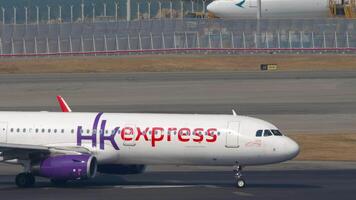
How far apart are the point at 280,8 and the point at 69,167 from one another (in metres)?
117

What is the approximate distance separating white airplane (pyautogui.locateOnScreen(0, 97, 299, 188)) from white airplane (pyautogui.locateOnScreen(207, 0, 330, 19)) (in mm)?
111716

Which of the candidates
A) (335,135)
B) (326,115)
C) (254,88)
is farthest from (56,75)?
(335,135)

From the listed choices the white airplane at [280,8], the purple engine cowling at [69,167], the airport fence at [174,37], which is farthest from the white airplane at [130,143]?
the white airplane at [280,8]

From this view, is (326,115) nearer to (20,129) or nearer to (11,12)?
(20,129)

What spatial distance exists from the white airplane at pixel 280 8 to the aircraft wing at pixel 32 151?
113 metres

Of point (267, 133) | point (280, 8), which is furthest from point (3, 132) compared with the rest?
point (280, 8)

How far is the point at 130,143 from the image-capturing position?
48938mm

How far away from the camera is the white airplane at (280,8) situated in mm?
158750

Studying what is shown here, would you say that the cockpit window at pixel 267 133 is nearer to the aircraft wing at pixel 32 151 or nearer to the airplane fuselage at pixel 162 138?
the airplane fuselage at pixel 162 138

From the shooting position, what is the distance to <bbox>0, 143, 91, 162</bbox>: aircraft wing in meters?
48.0

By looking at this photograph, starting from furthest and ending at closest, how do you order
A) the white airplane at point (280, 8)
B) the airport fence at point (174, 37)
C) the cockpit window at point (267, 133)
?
the white airplane at point (280, 8) → the airport fence at point (174, 37) → the cockpit window at point (267, 133)

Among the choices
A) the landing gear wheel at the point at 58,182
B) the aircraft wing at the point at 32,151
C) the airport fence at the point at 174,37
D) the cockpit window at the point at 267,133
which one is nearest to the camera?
the cockpit window at the point at 267,133

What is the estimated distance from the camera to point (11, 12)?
17425 cm

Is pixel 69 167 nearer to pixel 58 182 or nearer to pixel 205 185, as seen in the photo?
pixel 58 182
